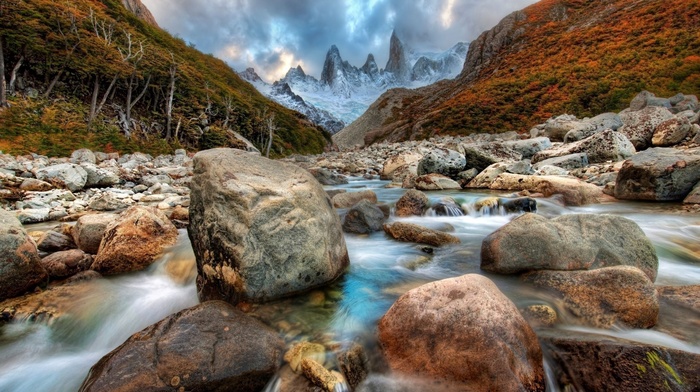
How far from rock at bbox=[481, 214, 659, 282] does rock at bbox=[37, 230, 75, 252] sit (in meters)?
6.78

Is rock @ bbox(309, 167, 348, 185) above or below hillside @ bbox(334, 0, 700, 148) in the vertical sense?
below

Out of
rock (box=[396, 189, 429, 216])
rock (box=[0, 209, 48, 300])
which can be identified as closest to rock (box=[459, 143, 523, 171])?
rock (box=[396, 189, 429, 216])

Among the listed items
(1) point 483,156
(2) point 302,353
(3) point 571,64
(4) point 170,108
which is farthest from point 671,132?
(3) point 571,64

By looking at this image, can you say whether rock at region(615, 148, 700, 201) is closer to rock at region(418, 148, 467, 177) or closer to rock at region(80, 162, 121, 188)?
rock at region(418, 148, 467, 177)

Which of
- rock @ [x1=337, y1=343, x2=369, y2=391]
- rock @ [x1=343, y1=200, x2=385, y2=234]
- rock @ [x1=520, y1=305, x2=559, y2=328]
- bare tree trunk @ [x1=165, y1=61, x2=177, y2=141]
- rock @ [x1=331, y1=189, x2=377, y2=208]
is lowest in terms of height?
rock @ [x1=337, y1=343, x2=369, y2=391]

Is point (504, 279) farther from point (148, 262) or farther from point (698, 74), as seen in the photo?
point (698, 74)

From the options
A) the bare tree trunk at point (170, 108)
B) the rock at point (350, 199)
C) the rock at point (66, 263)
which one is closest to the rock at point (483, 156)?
the rock at point (350, 199)

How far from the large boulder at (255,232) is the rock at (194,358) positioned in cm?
62

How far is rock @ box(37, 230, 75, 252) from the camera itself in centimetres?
528

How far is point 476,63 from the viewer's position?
70500mm

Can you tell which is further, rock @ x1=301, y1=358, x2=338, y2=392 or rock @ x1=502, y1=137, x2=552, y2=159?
rock @ x1=502, y1=137, x2=552, y2=159

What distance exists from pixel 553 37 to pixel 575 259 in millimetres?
65516

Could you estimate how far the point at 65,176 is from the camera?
10.9 metres

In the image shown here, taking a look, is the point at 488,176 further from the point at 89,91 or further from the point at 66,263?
the point at 89,91
